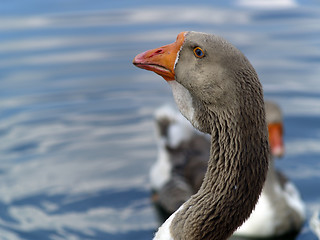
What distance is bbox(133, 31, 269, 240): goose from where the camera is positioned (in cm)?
328

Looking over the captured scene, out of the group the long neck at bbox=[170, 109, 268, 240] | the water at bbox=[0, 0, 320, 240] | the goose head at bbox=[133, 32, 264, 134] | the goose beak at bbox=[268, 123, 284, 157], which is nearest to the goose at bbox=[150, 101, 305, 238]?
the goose beak at bbox=[268, 123, 284, 157]

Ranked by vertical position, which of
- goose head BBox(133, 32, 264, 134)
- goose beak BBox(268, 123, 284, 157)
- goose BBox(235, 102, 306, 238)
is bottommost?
goose BBox(235, 102, 306, 238)

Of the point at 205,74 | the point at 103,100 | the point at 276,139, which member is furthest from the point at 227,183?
the point at 103,100

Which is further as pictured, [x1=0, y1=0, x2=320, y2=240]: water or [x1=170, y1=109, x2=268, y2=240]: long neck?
[x1=0, y1=0, x2=320, y2=240]: water

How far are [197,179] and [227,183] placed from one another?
354 centimetres

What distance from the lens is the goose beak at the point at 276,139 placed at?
7445mm

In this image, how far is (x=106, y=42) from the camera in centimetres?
1254

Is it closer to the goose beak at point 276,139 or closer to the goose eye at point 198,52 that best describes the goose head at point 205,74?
the goose eye at point 198,52

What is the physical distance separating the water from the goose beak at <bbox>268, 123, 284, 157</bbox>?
659mm

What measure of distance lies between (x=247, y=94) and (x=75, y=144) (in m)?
5.68

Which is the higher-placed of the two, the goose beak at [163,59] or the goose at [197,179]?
the goose beak at [163,59]

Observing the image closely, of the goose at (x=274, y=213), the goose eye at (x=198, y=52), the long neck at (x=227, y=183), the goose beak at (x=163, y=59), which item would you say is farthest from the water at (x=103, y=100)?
the goose eye at (x=198, y=52)

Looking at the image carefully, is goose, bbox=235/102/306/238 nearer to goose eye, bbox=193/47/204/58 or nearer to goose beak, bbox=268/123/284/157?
goose beak, bbox=268/123/284/157

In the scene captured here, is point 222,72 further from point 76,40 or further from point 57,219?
point 76,40
